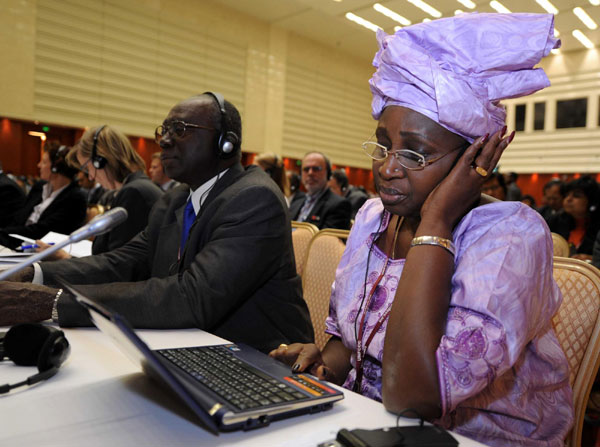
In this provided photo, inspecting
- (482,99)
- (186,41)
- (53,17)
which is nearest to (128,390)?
(482,99)

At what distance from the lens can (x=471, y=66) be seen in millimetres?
1005

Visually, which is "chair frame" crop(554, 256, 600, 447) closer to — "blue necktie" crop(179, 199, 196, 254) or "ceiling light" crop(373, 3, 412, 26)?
"blue necktie" crop(179, 199, 196, 254)

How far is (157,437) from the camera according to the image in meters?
0.68

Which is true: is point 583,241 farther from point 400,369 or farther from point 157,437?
point 157,437

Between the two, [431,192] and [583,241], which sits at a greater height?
[431,192]

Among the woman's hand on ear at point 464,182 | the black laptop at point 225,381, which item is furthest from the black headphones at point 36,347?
the woman's hand on ear at point 464,182

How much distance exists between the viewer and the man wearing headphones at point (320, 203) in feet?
18.4

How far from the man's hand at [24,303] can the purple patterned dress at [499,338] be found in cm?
81

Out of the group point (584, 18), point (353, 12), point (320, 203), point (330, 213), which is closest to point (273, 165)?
point (320, 203)

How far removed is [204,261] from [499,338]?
0.85 metres

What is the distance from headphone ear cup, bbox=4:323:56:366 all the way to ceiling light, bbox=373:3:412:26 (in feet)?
41.3

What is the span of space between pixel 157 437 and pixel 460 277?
0.63 m

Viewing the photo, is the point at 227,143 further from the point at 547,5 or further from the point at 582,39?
the point at 582,39

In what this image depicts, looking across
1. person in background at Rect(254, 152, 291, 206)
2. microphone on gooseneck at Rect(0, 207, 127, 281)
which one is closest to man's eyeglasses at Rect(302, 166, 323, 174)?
person in background at Rect(254, 152, 291, 206)
